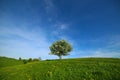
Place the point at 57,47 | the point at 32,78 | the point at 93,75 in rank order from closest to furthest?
the point at 93,75
the point at 32,78
the point at 57,47

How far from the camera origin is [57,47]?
247 feet

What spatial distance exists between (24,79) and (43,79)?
11.3ft

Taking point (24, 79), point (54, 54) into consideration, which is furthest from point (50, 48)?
point (24, 79)

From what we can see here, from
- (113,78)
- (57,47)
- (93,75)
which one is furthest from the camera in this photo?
(57,47)

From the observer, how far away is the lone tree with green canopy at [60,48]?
7462 centimetres

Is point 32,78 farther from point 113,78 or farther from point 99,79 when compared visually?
point 113,78

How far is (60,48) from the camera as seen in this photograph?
7425 cm

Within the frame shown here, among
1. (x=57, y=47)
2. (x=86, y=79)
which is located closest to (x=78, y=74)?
(x=86, y=79)

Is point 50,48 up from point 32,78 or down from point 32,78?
up

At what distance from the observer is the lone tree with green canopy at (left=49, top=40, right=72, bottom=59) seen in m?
74.6

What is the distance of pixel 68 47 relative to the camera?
76.2 metres

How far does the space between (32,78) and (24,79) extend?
129 centimetres

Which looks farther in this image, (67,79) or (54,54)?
(54,54)

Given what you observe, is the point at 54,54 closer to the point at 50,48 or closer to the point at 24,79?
the point at 50,48
